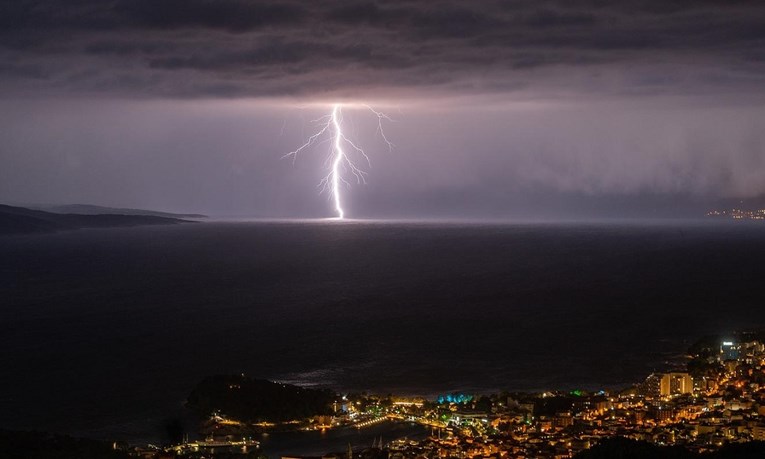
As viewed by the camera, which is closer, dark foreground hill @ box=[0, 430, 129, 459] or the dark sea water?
dark foreground hill @ box=[0, 430, 129, 459]

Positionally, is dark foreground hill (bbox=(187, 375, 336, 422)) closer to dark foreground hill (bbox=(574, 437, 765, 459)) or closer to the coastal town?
the coastal town

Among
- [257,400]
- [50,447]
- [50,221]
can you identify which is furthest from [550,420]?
[50,221]

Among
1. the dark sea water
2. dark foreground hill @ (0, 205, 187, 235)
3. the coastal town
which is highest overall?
dark foreground hill @ (0, 205, 187, 235)

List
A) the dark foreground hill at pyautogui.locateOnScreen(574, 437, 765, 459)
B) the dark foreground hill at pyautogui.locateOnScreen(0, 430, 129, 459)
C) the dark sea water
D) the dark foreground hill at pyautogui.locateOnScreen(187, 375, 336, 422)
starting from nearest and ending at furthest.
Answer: the dark foreground hill at pyautogui.locateOnScreen(574, 437, 765, 459) → the dark foreground hill at pyautogui.locateOnScreen(0, 430, 129, 459) → the dark foreground hill at pyautogui.locateOnScreen(187, 375, 336, 422) → the dark sea water

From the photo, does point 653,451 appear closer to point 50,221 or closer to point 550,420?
point 550,420

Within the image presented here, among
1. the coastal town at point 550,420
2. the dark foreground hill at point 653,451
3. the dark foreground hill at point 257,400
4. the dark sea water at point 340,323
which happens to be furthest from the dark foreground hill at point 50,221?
the dark foreground hill at point 653,451

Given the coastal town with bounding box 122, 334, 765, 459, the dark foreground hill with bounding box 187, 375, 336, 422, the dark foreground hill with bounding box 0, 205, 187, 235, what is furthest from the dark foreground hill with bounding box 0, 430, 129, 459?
the dark foreground hill with bounding box 0, 205, 187, 235

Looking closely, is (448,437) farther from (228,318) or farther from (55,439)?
(228,318)
